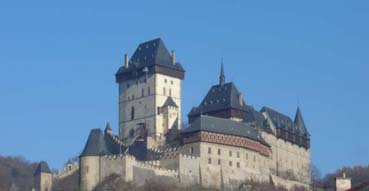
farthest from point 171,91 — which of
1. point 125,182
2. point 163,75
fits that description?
point 125,182

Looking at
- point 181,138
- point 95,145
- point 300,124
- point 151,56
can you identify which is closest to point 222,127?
point 181,138

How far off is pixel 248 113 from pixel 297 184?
27.4ft

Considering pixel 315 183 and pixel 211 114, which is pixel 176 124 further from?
pixel 315 183

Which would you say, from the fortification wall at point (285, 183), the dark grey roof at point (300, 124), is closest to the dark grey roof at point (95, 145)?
the fortification wall at point (285, 183)

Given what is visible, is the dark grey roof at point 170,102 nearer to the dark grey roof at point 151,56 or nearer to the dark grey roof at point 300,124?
the dark grey roof at point 151,56

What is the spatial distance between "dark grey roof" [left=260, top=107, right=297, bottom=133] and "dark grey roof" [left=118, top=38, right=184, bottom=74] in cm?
1085

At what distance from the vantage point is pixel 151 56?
323 feet

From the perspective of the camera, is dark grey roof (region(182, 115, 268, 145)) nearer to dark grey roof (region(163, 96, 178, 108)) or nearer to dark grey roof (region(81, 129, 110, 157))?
dark grey roof (region(163, 96, 178, 108))

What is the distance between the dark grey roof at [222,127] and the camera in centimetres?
9050

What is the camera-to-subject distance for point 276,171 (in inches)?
3932

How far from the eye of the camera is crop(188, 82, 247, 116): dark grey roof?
97.7 metres

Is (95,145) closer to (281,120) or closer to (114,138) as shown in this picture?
(114,138)

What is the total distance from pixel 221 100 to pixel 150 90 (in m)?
6.88

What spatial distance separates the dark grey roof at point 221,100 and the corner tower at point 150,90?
7.88 ft
